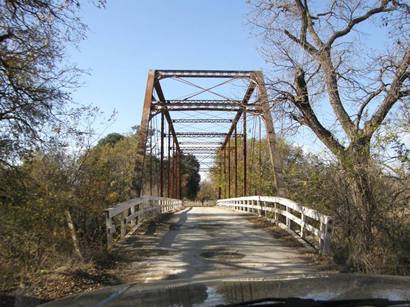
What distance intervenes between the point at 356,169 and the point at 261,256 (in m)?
2.46

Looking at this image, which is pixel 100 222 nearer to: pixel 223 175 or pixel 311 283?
pixel 311 283

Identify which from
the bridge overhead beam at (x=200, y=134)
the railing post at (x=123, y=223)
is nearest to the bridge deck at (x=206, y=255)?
the railing post at (x=123, y=223)

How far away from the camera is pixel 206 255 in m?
10.9

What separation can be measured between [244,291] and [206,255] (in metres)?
7.41

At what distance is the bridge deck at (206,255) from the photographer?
9.09 m

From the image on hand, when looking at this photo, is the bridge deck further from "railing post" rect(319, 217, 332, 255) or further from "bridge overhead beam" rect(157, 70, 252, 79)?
"bridge overhead beam" rect(157, 70, 252, 79)

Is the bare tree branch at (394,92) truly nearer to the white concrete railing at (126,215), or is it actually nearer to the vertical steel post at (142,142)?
the white concrete railing at (126,215)

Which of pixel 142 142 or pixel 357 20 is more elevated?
pixel 357 20

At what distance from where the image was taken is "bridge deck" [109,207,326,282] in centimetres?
909

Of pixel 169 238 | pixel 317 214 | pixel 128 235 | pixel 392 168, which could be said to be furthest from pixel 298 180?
pixel 128 235

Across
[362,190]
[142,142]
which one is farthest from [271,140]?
[362,190]

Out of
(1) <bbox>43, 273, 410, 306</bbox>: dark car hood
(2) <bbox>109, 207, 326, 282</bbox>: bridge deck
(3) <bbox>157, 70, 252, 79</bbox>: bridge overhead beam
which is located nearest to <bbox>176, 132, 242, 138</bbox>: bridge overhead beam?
(3) <bbox>157, 70, 252, 79</bbox>: bridge overhead beam

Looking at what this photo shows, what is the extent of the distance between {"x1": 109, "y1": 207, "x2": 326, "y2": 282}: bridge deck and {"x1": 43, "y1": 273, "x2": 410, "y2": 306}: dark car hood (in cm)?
333

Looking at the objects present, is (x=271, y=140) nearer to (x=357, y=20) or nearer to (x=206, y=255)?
(x=357, y=20)
